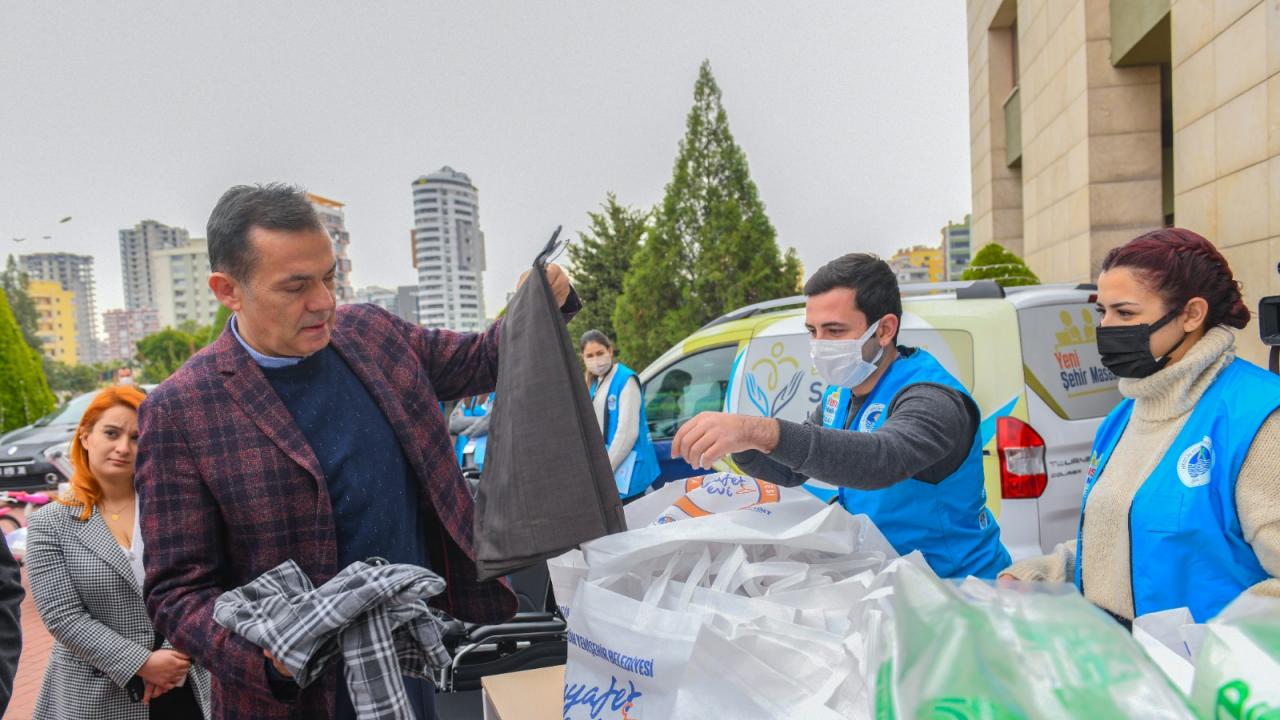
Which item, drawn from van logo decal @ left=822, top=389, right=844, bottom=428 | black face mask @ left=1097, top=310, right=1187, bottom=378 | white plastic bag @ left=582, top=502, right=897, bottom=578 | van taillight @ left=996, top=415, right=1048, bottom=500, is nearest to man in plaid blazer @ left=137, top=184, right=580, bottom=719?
white plastic bag @ left=582, top=502, right=897, bottom=578

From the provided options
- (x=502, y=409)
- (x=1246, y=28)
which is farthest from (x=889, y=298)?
(x=1246, y=28)

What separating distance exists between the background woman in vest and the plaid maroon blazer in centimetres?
141

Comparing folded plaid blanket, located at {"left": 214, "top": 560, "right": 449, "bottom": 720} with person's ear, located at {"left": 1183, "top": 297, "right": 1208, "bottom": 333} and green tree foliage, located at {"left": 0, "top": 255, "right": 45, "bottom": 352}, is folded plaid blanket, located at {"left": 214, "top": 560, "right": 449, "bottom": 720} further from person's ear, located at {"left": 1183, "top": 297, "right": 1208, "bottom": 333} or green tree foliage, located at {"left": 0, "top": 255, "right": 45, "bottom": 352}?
green tree foliage, located at {"left": 0, "top": 255, "right": 45, "bottom": 352}

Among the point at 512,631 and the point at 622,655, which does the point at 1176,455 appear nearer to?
the point at 622,655

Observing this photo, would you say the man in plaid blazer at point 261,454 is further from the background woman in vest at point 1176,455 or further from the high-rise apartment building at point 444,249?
the high-rise apartment building at point 444,249

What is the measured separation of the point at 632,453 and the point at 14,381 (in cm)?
2126

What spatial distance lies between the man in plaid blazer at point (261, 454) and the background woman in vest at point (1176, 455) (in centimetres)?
137

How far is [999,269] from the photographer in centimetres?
1379

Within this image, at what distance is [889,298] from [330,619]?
1687 millimetres

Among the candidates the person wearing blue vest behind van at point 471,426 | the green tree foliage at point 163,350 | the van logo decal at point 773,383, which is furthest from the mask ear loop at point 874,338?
the green tree foliage at point 163,350

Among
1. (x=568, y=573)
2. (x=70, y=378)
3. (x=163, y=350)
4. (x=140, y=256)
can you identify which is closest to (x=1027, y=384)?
(x=568, y=573)

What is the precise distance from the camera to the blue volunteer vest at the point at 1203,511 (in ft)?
5.68

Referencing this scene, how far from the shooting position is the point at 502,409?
5.55ft

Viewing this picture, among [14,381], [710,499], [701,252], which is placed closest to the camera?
[710,499]
